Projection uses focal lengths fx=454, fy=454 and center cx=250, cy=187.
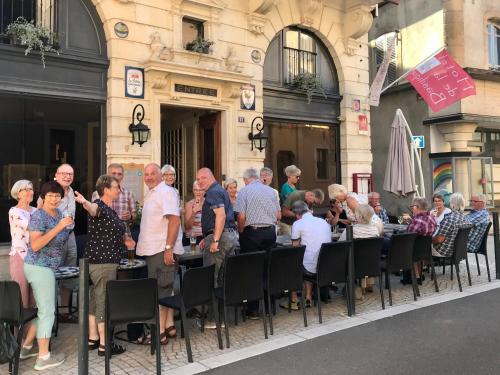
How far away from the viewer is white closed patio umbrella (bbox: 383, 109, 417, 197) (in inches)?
381

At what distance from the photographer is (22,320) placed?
392 cm

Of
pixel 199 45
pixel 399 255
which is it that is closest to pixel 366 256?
pixel 399 255

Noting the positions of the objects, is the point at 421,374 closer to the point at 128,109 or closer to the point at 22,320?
the point at 22,320

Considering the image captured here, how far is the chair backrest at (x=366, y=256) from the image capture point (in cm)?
586

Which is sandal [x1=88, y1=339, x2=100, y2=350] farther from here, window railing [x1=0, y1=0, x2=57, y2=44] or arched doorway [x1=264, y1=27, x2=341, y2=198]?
arched doorway [x1=264, y1=27, x2=341, y2=198]

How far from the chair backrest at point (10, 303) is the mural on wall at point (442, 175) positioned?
13009 mm

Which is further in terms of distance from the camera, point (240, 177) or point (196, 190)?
point (240, 177)

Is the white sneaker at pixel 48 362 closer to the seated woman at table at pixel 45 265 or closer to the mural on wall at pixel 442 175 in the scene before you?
the seated woman at table at pixel 45 265

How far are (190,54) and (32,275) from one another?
5745 mm

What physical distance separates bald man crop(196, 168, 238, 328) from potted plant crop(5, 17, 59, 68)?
3837mm

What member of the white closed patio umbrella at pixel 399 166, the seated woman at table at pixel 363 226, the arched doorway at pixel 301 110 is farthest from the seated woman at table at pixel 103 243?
the white closed patio umbrella at pixel 399 166

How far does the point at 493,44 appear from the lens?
1498 cm

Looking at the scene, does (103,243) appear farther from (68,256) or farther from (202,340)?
(68,256)

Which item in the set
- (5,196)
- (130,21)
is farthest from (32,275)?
(130,21)
